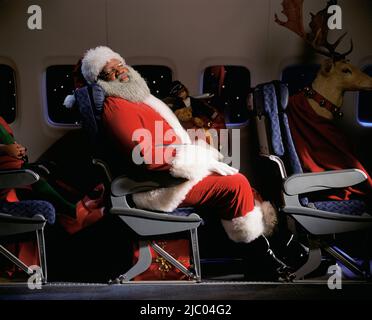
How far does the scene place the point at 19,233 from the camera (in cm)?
256

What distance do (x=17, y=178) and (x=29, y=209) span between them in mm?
196

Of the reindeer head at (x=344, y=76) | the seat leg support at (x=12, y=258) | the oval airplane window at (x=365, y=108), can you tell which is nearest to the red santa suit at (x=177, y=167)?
the seat leg support at (x=12, y=258)

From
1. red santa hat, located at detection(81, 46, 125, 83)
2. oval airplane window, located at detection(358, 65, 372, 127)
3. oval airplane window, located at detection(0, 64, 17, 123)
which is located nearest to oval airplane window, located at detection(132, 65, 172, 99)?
red santa hat, located at detection(81, 46, 125, 83)

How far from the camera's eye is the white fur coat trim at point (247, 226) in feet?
8.36

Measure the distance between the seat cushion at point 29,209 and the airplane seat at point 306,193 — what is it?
1321mm

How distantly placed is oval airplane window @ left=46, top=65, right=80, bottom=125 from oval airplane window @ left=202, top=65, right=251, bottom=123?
0.90 meters

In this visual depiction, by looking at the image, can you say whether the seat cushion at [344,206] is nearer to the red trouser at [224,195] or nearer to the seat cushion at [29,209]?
the red trouser at [224,195]

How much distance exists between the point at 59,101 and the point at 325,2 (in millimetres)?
1866

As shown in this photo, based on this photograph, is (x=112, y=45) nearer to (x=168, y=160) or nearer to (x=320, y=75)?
(x=168, y=160)

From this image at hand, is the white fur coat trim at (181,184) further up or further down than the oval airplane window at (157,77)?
further down

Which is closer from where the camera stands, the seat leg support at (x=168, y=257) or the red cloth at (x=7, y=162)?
the seat leg support at (x=168, y=257)

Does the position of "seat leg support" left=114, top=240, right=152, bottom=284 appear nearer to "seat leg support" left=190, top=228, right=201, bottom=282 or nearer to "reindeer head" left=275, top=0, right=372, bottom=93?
"seat leg support" left=190, top=228, right=201, bottom=282

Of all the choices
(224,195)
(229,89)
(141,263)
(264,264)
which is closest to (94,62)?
(229,89)

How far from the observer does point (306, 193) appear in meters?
2.57
